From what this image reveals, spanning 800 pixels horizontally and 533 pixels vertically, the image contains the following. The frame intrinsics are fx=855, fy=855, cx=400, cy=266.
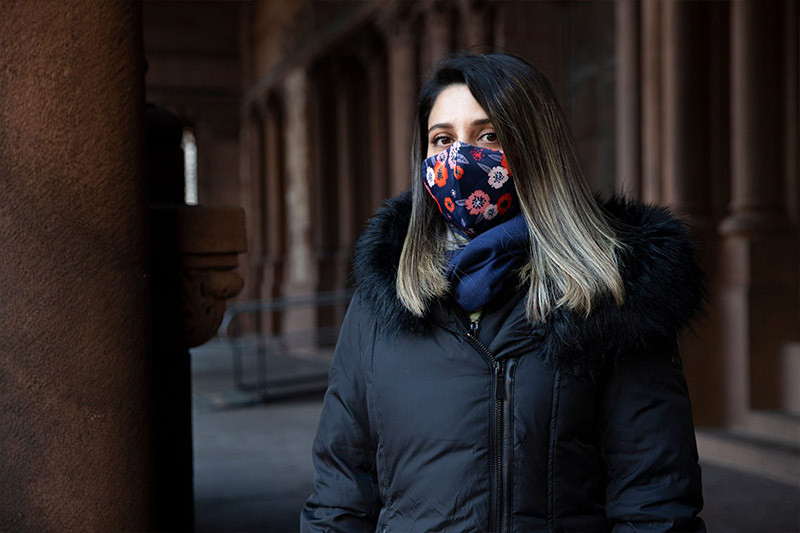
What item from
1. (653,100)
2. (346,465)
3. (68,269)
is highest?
(653,100)

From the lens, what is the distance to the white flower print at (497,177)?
6.20 feet

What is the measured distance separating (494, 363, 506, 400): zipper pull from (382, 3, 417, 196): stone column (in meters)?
8.97

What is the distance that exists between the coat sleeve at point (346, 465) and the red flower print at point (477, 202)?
395 mm

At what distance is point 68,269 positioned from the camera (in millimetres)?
2111

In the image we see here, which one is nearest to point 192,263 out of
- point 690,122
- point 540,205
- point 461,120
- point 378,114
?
point 461,120

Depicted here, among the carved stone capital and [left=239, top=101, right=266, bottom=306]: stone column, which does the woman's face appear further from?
[left=239, top=101, right=266, bottom=306]: stone column

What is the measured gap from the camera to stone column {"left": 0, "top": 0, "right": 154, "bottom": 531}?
207cm

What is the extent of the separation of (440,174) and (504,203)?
16 centimetres

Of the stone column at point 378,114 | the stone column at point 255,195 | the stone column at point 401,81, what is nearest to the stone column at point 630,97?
the stone column at point 401,81

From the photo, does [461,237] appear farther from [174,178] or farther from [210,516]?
[210,516]

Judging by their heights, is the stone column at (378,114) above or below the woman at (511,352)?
above

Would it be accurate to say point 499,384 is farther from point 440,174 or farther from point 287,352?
point 287,352

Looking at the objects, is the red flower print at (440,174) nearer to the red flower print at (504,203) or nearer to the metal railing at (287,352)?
the red flower print at (504,203)

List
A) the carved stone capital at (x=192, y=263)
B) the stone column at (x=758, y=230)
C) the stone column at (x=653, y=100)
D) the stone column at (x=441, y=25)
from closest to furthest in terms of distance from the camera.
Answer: the carved stone capital at (x=192, y=263) < the stone column at (x=758, y=230) < the stone column at (x=653, y=100) < the stone column at (x=441, y=25)
